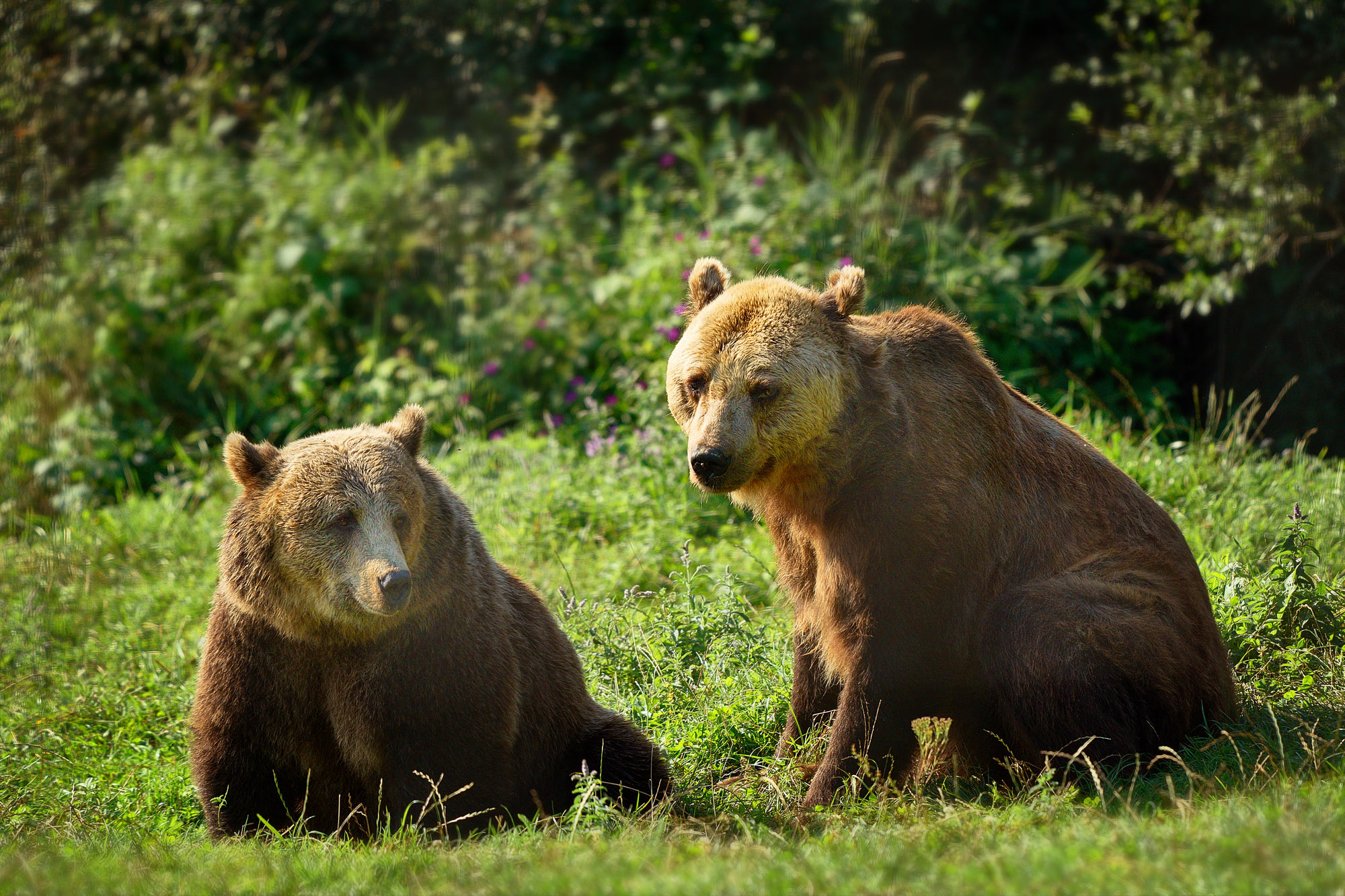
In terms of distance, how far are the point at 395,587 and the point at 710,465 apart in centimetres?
113

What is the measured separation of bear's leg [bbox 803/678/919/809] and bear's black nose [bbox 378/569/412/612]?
1599mm

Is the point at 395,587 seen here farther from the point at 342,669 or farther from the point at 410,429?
the point at 410,429

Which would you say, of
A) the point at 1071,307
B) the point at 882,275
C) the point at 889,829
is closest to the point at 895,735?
the point at 889,829

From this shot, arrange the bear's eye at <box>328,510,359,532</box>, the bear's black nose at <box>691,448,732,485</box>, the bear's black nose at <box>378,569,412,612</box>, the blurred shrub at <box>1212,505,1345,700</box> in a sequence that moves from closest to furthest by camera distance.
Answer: the bear's black nose at <box>378,569,412,612</box> < the bear's black nose at <box>691,448,732,485</box> < the bear's eye at <box>328,510,359,532</box> < the blurred shrub at <box>1212,505,1345,700</box>

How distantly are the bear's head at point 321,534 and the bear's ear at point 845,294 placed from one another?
5.54ft

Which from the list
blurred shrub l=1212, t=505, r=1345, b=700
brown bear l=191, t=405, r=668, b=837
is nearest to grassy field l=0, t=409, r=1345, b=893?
blurred shrub l=1212, t=505, r=1345, b=700

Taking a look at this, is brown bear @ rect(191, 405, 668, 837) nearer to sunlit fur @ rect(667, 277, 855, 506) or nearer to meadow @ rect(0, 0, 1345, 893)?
meadow @ rect(0, 0, 1345, 893)

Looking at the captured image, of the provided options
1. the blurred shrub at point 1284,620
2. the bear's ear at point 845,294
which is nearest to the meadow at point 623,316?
the blurred shrub at point 1284,620

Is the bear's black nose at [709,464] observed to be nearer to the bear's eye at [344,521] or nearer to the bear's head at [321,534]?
the bear's head at [321,534]

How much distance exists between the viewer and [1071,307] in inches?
357

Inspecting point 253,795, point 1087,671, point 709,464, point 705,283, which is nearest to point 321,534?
point 253,795

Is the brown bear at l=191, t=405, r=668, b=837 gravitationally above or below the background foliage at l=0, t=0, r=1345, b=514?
below

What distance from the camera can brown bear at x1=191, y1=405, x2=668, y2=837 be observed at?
4129 millimetres

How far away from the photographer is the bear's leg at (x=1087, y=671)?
4.13 meters
